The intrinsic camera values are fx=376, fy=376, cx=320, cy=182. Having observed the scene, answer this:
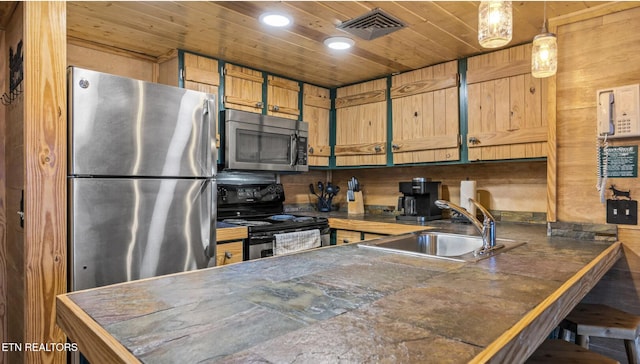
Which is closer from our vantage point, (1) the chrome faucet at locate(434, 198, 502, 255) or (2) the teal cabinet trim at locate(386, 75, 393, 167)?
(1) the chrome faucet at locate(434, 198, 502, 255)

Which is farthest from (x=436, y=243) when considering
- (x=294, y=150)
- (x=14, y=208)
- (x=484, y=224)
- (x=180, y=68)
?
(x=14, y=208)

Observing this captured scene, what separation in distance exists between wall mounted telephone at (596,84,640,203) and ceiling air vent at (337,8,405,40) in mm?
1117

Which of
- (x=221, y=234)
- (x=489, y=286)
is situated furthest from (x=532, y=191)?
(x=221, y=234)

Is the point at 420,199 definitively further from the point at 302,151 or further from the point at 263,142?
the point at 263,142

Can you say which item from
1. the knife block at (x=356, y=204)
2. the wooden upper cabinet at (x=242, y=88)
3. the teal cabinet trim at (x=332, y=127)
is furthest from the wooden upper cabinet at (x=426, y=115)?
the wooden upper cabinet at (x=242, y=88)

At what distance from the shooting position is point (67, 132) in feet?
5.79

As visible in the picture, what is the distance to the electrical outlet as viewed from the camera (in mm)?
1768

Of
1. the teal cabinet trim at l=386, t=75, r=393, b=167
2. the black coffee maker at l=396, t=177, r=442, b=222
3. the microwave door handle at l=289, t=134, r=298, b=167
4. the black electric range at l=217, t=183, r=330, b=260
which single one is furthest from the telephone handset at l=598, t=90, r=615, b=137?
the microwave door handle at l=289, t=134, r=298, b=167

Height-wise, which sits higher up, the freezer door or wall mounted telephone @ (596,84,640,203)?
wall mounted telephone @ (596,84,640,203)

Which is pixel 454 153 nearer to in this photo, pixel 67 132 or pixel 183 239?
pixel 183 239

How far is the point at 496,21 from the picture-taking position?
125 centimetres

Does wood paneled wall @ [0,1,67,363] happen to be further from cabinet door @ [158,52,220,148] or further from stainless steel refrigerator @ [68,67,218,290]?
cabinet door @ [158,52,220,148]

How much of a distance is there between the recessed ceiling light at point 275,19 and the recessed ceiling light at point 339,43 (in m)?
0.36

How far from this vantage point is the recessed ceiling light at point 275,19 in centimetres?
212
